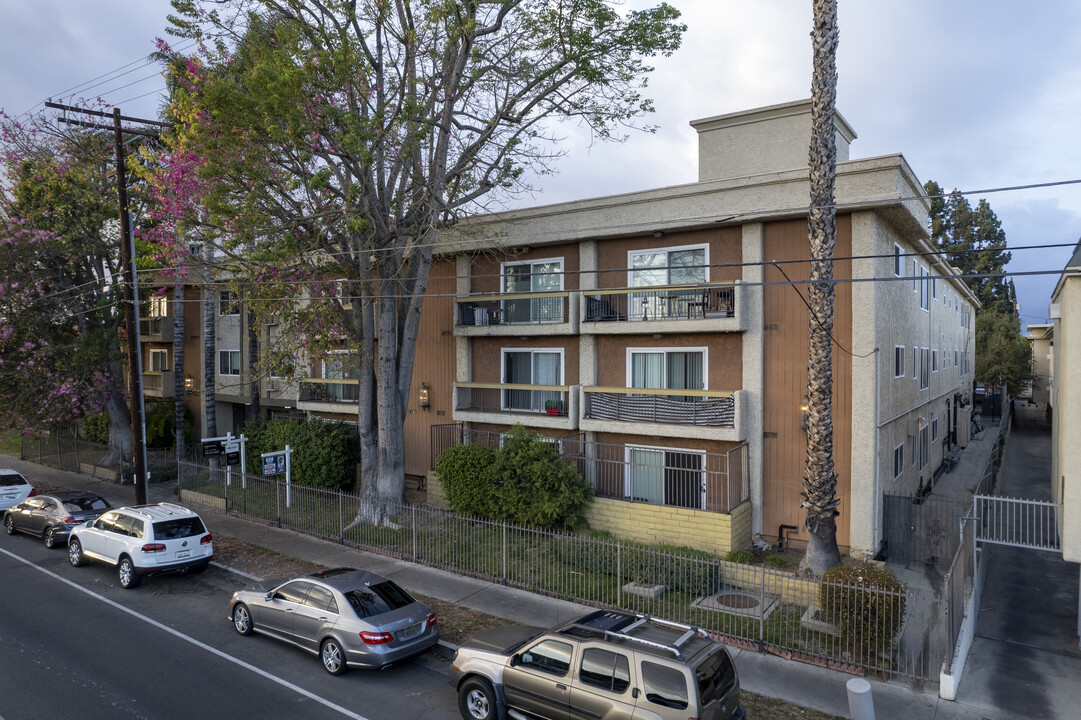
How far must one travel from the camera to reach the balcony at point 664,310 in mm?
16094

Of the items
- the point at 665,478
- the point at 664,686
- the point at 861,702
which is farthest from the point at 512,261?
the point at 861,702

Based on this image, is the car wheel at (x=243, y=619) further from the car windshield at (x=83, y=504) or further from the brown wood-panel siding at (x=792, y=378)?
the brown wood-panel siding at (x=792, y=378)

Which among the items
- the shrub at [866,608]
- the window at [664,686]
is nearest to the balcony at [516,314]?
the shrub at [866,608]

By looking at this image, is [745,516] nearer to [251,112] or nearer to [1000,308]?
[251,112]

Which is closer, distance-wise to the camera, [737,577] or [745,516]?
[737,577]

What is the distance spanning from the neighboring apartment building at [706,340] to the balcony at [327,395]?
14.9 feet

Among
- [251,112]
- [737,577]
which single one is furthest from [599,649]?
[251,112]

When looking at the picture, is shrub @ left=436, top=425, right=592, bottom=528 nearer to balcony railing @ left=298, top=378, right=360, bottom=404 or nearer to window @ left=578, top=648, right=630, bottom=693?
balcony railing @ left=298, top=378, right=360, bottom=404

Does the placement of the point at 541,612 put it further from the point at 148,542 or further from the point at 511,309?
the point at 511,309

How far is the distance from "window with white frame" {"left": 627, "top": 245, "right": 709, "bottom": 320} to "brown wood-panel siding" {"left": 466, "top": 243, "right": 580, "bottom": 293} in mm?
1834

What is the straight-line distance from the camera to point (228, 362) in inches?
1225

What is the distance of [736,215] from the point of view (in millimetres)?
16031

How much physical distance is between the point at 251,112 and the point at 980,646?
1797cm

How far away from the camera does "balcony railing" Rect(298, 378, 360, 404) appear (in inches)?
957
